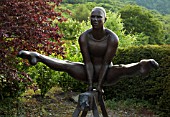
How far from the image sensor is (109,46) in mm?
3262

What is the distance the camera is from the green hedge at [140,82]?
7.02 m

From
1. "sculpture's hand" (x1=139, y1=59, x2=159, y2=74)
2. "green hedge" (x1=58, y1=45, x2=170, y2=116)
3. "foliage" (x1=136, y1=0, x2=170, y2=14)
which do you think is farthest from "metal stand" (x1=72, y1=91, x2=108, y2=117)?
"foliage" (x1=136, y1=0, x2=170, y2=14)

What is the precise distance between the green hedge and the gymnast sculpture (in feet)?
11.8

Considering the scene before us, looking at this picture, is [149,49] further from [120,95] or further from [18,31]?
[18,31]

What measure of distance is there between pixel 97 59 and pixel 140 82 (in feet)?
13.6

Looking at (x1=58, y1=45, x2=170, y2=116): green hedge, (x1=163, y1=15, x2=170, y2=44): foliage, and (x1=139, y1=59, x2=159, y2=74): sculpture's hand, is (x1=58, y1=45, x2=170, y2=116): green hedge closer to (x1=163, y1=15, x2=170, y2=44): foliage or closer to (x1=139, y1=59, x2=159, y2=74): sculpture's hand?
(x1=139, y1=59, x2=159, y2=74): sculpture's hand

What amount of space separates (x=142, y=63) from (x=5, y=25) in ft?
9.44

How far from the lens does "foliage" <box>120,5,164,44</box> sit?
1900 cm

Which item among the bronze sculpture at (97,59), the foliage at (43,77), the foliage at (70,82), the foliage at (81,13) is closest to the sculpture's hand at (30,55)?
the bronze sculpture at (97,59)

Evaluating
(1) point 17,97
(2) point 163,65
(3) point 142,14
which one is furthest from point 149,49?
(3) point 142,14

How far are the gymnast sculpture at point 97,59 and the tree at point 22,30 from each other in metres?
1.96

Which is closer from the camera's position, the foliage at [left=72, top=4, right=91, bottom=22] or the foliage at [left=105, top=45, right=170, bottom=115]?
the foliage at [left=105, top=45, right=170, bottom=115]

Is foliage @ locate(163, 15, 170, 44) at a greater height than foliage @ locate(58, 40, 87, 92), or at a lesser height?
lesser

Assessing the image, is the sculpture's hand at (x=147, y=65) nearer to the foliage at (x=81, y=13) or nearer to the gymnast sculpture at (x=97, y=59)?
the gymnast sculpture at (x=97, y=59)
